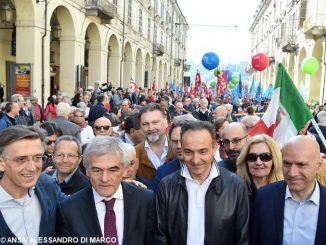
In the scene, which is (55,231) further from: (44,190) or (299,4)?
(299,4)

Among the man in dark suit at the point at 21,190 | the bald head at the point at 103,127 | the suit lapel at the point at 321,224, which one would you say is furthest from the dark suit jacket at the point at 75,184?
the bald head at the point at 103,127

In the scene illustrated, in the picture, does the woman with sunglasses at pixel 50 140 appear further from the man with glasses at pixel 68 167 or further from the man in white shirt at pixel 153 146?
the man in white shirt at pixel 153 146

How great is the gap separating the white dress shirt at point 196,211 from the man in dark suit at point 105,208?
0.31m

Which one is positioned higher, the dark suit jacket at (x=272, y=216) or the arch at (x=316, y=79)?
the arch at (x=316, y=79)

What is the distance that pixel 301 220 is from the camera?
2.85m

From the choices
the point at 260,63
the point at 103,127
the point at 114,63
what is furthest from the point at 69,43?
the point at 103,127

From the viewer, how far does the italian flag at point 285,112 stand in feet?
14.7

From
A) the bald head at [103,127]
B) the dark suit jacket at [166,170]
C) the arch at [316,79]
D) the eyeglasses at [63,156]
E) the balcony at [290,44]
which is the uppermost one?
the balcony at [290,44]

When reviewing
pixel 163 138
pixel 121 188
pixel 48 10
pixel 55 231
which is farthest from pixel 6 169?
pixel 48 10

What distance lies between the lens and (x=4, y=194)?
8.27 ft

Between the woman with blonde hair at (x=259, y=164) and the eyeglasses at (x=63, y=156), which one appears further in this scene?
the eyeglasses at (x=63, y=156)

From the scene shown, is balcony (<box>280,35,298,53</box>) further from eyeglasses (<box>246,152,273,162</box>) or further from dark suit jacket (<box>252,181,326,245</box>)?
dark suit jacket (<box>252,181,326,245</box>)

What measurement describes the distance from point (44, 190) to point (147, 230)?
79 cm

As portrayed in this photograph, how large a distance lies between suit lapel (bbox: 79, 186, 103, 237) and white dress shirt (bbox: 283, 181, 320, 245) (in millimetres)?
1347
